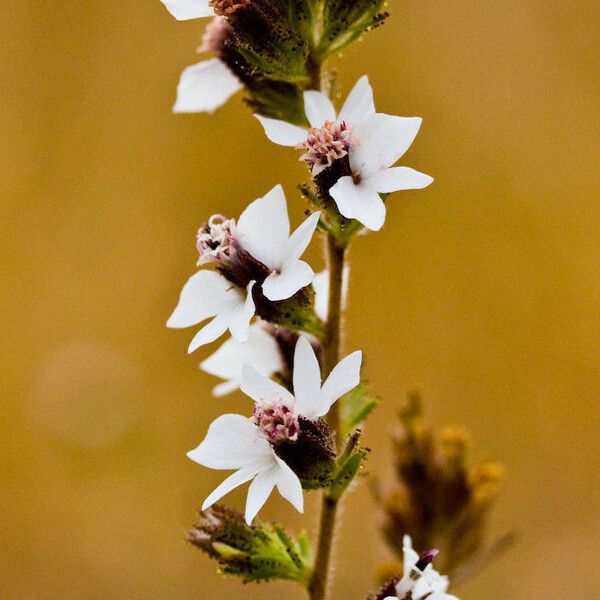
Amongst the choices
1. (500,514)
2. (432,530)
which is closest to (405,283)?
(500,514)

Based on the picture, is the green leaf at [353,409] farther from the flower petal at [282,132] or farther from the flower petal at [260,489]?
the flower petal at [282,132]

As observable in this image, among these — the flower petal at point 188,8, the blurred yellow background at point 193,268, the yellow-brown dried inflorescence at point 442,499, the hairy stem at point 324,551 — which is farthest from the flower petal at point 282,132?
the blurred yellow background at point 193,268

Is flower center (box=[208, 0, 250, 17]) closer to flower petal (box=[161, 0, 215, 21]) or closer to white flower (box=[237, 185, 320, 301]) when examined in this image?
flower petal (box=[161, 0, 215, 21])

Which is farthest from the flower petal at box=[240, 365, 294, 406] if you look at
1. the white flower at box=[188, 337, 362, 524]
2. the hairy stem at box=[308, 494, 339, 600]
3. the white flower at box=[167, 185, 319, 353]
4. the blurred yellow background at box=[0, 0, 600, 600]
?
the blurred yellow background at box=[0, 0, 600, 600]

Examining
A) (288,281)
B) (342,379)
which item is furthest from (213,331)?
(342,379)

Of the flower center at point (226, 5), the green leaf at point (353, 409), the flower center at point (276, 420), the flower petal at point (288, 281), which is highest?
the flower center at point (226, 5)

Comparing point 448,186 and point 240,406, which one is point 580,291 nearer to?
point 448,186
